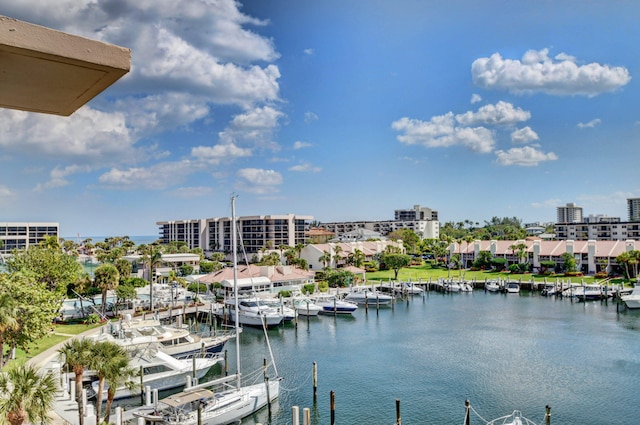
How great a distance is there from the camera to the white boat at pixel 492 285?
244ft

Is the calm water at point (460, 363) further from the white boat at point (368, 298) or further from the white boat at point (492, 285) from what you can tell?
the white boat at point (492, 285)

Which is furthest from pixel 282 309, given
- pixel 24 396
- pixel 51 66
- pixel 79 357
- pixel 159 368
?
pixel 51 66

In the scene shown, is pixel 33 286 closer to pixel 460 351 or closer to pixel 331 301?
pixel 460 351

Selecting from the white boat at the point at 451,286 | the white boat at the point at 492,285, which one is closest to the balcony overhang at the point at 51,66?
the white boat at the point at 451,286

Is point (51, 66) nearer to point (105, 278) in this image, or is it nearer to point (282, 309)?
point (105, 278)

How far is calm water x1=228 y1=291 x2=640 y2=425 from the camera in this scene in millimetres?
26344

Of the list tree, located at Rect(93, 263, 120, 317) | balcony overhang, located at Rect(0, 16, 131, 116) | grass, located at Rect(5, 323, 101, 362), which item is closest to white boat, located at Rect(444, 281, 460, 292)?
tree, located at Rect(93, 263, 120, 317)

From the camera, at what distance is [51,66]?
2707 mm

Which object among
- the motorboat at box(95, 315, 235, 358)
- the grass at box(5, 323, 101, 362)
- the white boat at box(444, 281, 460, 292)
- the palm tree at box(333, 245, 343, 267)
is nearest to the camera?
the motorboat at box(95, 315, 235, 358)

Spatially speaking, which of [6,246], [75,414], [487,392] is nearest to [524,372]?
[487,392]

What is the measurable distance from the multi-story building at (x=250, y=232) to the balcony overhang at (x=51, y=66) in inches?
4130

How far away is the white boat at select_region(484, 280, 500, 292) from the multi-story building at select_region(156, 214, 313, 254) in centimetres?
4960

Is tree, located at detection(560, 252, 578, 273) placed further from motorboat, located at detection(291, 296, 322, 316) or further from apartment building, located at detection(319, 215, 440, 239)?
apartment building, located at detection(319, 215, 440, 239)

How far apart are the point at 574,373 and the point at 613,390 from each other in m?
3.40
